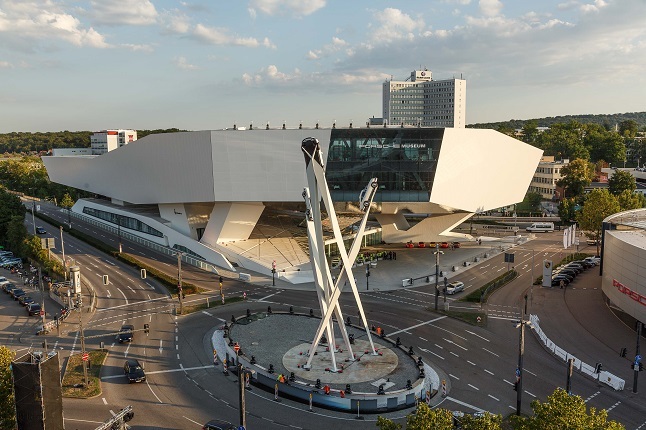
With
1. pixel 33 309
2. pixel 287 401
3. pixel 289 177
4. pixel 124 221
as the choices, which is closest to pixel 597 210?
pixel 289 177

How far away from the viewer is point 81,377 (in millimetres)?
31750

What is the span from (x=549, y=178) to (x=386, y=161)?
7723 centimetres

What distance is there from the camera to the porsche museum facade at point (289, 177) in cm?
6009

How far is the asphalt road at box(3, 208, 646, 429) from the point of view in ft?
91.2

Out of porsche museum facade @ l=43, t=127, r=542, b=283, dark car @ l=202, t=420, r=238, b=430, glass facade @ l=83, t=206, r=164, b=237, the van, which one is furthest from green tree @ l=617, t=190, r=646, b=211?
dark car @ l=202, t=420, r=238, b=430

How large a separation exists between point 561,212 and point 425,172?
44.6 m

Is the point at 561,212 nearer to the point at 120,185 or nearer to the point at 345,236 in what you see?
the point at 345,236

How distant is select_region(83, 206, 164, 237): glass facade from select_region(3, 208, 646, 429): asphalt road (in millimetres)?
17105

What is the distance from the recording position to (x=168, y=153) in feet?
218

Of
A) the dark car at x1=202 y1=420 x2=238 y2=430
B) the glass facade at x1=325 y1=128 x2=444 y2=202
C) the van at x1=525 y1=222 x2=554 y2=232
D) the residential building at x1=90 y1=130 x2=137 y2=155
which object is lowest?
the dark car at x1=202 y1=420 x2=238 y2=430

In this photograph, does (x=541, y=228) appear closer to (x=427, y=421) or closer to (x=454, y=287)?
(x=454, y=287)

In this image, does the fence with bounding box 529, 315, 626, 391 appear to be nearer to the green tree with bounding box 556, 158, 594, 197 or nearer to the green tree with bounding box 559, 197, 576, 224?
the green tree with bounding box 559, 197, 576, 224

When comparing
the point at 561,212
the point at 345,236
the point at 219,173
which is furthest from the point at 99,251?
the point at 561,212

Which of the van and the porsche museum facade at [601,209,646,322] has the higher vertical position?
the porsche museum facade at [601,209,646,322]
